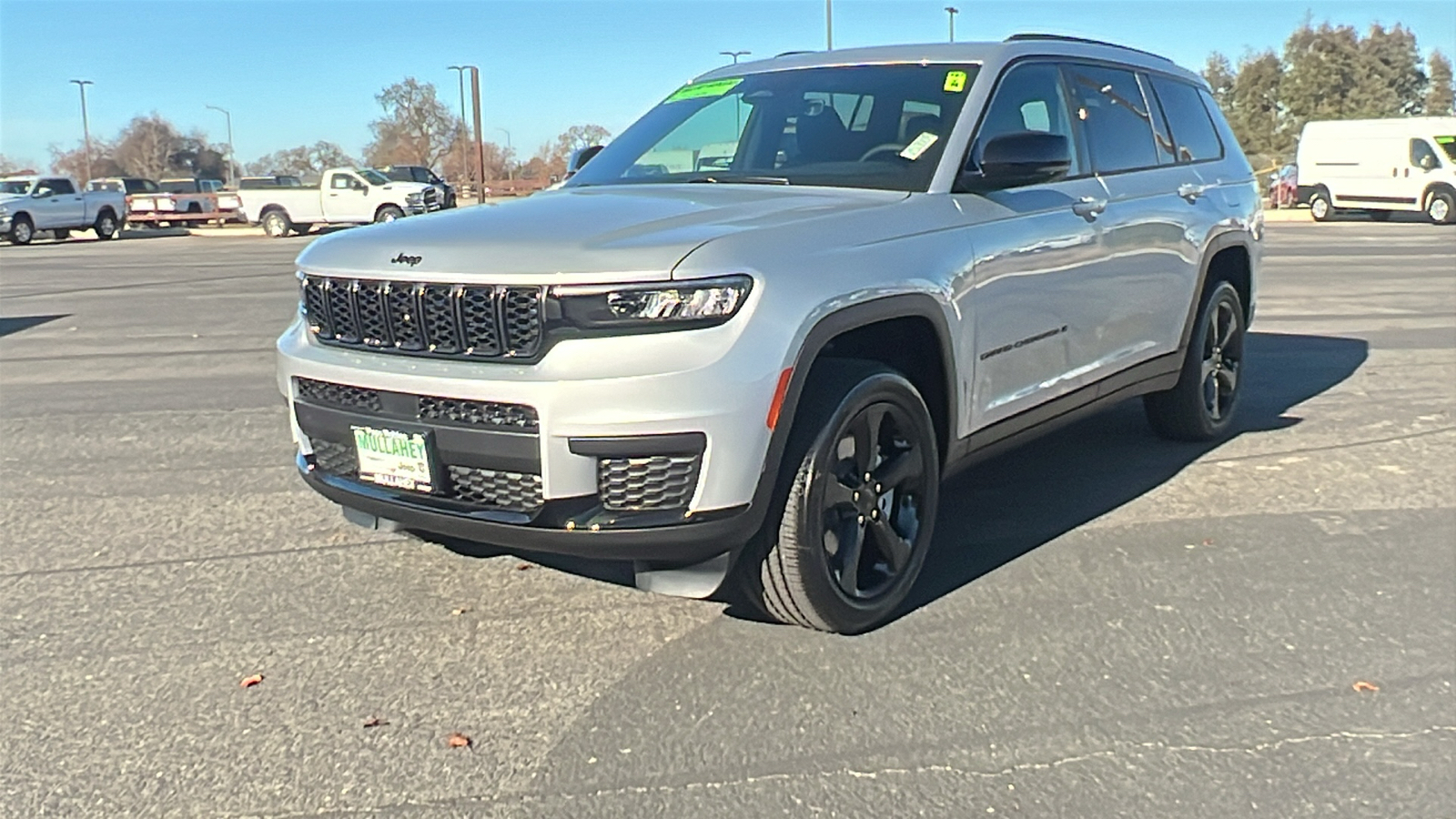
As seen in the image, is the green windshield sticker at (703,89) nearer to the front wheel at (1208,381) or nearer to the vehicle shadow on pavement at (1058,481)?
the vehicle shadow on pavement at (1058,481)

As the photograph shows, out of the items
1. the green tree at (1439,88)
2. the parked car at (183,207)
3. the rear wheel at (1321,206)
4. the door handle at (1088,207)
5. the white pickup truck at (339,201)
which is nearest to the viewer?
the door handle at (1088,207)

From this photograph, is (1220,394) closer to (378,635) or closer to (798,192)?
(798,192)

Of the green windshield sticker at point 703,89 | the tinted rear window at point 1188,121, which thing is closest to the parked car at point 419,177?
the tinted rear window at point 1188,121

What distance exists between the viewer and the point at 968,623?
395 centimetres

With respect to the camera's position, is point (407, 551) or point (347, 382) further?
point (407, 551)

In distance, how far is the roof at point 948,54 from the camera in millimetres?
4867

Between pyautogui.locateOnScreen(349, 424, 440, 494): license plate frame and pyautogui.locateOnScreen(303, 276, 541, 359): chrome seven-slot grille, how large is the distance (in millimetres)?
237

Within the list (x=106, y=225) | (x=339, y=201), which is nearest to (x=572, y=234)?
(x=339, y=201)

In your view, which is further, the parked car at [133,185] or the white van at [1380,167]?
the parked car at [133,185]

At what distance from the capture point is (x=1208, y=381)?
6.26 meters

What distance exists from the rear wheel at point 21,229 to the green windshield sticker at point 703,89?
34065 millimetres

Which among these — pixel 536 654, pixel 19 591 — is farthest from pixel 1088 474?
pixel 19 591

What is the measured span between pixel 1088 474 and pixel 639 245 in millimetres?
3130

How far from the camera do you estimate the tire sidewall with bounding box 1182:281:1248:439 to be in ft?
19.7
